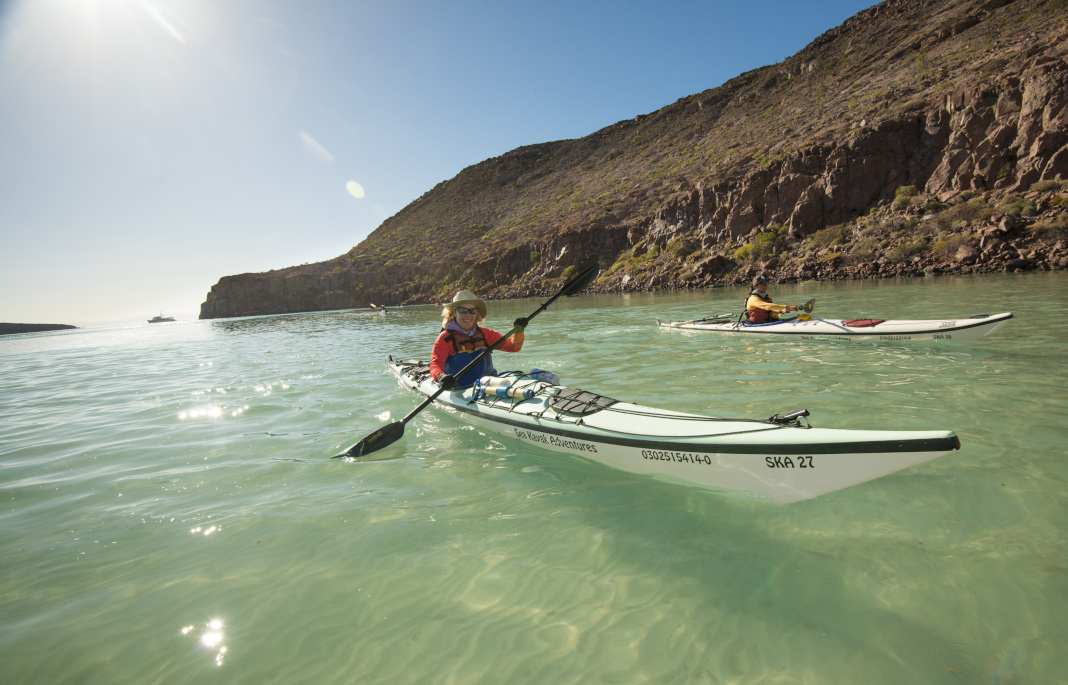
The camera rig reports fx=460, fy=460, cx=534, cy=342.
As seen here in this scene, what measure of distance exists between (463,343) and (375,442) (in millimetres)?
1918

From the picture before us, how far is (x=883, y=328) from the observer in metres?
9.21

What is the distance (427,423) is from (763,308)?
354 inches

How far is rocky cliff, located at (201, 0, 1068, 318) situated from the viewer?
2662 centimetres

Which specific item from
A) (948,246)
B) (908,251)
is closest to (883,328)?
(948,246)

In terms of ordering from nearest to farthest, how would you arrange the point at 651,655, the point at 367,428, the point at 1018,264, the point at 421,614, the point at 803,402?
1. the point at 651,655
2. the point at 421,614
3. the point at 803,402
4. the point at 367,428
5. the point at 1018,264

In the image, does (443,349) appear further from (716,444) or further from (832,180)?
(832,180)

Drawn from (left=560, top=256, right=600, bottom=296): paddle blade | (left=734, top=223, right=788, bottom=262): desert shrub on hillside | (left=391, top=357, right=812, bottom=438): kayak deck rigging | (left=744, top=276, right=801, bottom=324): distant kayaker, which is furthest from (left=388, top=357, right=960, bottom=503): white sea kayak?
(left=734, top=223, right=788, bottom=262): desert shrub on hillside

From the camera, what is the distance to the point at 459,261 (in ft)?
232

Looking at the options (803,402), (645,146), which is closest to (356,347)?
(803,402)

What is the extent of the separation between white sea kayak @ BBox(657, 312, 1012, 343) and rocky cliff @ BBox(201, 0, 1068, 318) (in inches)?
838

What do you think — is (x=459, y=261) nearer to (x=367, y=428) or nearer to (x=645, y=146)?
(x=645, y=146)

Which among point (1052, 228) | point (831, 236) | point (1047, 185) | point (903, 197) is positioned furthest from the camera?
point (831, 236)


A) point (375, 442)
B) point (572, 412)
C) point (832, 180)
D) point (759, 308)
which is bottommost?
point (375, 442)

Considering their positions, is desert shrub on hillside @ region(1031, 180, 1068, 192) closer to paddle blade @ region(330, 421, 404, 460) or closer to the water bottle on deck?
the water bottle on deck
